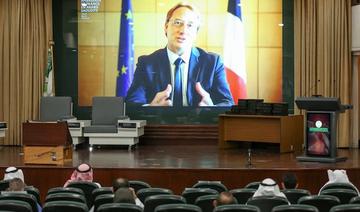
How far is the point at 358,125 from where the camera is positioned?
1428cm

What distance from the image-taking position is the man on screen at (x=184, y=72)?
14.5 metres

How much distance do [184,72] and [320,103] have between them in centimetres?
458

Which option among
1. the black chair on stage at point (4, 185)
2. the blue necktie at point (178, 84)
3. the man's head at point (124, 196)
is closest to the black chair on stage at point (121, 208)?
the man's head at point (124, 196)

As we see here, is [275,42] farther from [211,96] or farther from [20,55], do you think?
[20,55]

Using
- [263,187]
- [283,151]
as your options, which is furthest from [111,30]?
[263,187]

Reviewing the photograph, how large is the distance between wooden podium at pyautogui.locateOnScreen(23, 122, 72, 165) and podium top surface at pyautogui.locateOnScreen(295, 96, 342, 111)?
387cm

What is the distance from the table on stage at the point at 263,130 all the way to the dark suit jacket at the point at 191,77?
50.3 inches

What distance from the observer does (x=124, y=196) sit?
5.84m

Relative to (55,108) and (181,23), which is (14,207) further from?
(181,23)

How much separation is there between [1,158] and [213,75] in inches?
204

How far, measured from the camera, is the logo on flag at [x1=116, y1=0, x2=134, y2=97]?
14695mm

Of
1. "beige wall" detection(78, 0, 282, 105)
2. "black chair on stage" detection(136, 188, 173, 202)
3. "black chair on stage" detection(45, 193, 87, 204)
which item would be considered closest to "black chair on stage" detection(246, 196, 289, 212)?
"black chair on stage" detection(136, 188, 173, 202)

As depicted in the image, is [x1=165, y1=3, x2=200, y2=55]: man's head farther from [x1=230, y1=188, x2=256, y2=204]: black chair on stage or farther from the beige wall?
[x1=230, y1=188, x2=256, y2=204]: black chair on stage

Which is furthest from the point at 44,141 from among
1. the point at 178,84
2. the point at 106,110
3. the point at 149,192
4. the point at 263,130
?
the point at 178,84
